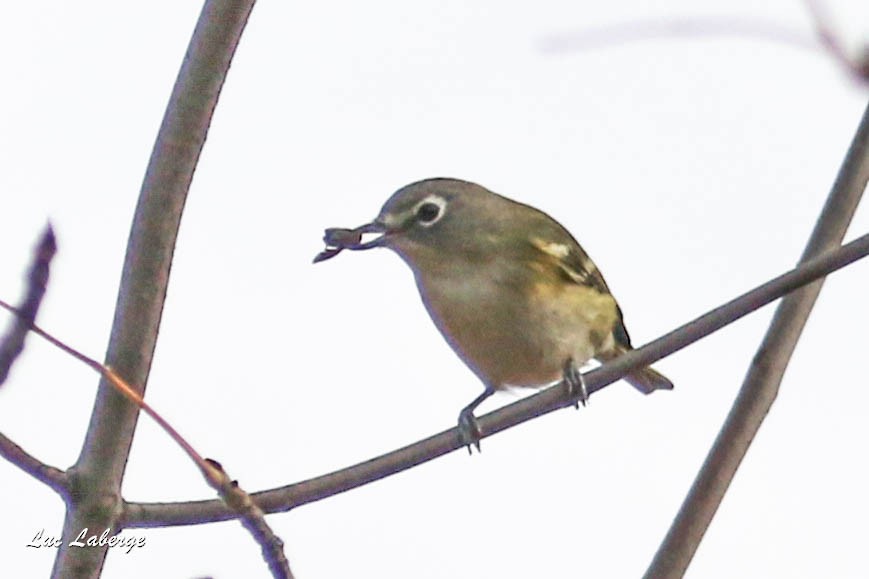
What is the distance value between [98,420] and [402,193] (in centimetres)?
234

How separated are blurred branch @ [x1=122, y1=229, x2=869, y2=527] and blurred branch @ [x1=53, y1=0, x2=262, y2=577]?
0.09 m

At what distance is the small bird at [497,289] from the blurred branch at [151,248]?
5.54 ft

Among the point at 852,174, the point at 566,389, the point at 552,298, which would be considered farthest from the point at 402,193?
the point at 852,174

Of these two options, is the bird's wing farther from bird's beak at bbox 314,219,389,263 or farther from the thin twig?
the thin twig

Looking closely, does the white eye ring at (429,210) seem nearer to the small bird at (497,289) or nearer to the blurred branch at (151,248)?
the small bird at (497,289)

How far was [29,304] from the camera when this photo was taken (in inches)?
62.4

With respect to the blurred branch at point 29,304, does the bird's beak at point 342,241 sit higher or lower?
higher

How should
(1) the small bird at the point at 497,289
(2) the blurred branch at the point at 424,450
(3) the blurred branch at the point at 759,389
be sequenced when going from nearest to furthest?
1. (2) the blurred branch at the point at 424,450
2. (3) the blurred branch at the point at 759,389
3. (1) the small bird at the point at 497,289

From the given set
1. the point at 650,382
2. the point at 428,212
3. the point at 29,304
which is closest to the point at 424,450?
the point at 29,304

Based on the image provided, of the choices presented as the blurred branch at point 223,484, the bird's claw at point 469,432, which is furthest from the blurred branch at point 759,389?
the blurred branch at point 223,484

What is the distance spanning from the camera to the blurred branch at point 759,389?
259cm

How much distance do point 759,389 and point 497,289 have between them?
5.28 feet

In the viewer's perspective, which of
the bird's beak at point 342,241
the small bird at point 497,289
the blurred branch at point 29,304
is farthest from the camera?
the small bird at point 497,289

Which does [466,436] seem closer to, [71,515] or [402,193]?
[71,515]
